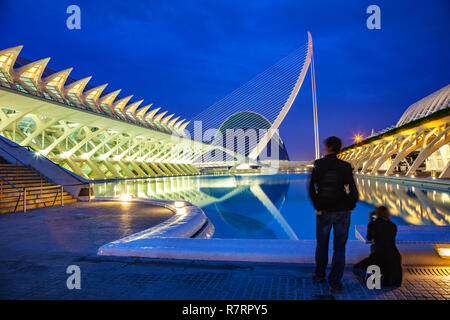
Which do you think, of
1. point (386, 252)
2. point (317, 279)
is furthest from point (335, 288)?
point (386, 252)

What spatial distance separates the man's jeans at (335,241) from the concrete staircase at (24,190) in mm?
6411

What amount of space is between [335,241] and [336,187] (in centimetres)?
39

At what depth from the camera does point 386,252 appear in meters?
2.17

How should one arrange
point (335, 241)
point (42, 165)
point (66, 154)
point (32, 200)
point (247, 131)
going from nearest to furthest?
point (335, 241) < point (32, 200) < point (42, 165) < point (66, 154) < point (247, 131)

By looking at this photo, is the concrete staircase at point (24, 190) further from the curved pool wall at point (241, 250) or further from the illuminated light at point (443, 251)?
the illuminated light at point (443, 251)

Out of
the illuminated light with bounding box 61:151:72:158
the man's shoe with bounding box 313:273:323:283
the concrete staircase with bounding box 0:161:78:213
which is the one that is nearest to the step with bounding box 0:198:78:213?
the concrete staircase with bounding box 0:161:78:213

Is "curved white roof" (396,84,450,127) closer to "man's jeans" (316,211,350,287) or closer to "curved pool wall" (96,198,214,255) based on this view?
"curved pool wall" (96,198,214,255)

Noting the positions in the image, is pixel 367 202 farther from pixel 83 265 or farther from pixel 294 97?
pixel 294 97

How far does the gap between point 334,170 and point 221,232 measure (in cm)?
356

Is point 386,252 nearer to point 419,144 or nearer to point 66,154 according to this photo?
point 419,144

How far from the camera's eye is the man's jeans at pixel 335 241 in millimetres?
2066

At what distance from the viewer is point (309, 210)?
7.80 m

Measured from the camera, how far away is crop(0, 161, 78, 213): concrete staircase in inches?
265
